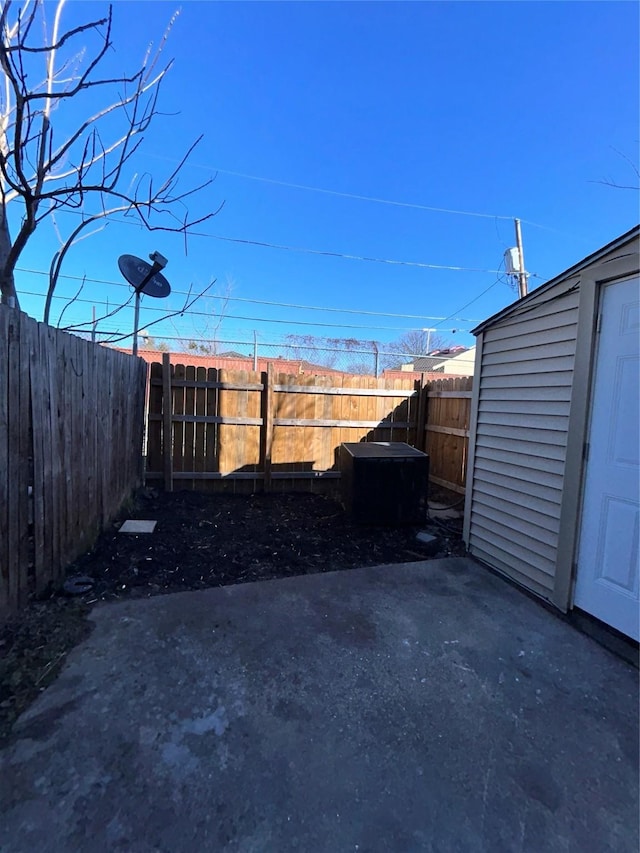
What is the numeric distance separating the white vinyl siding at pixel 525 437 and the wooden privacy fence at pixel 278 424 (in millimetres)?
2198

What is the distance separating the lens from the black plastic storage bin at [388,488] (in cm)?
441

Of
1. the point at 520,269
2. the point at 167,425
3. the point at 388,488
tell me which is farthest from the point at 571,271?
the point at 520,269

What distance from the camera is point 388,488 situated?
443 centimetres

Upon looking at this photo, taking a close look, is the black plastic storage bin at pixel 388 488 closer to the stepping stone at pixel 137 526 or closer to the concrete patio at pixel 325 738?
the concrete patio at pixel 325 738

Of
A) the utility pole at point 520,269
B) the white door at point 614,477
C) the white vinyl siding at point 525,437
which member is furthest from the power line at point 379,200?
the white door at point 614,477

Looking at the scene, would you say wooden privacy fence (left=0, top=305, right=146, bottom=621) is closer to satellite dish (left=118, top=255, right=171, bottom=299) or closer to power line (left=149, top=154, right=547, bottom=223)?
satellite dish (left=118, top=255, right=171, bottom=299)

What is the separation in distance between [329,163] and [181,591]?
9.75 meters

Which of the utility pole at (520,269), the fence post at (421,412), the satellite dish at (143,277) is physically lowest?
the fence post at (421,412)

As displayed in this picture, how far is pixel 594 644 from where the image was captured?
2.34 m

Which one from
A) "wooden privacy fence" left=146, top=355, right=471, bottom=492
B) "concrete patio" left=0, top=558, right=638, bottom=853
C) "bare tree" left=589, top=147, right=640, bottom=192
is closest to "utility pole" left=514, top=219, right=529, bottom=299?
"wooden privacy fence" left=146, top=355, right=471, bottom=492

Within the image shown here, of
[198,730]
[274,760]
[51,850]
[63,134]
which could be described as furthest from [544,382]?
[63,134]

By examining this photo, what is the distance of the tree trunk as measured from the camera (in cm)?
278

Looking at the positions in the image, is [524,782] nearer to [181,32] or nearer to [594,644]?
[594,644]

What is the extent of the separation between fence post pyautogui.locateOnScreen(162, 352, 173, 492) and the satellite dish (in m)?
0.88
